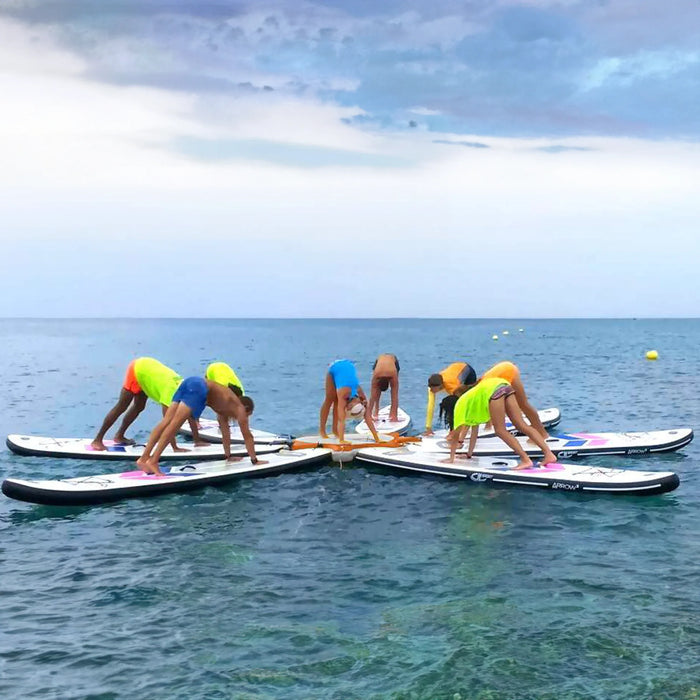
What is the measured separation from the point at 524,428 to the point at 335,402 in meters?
5.09

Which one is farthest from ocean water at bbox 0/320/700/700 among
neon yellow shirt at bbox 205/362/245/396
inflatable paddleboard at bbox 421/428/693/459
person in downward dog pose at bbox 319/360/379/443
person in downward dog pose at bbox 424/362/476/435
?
neon yellow shirt at bbox 205/362/245/396

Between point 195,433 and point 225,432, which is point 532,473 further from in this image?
point 195,433

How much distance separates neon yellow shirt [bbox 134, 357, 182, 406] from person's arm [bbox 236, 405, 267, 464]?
2173mm

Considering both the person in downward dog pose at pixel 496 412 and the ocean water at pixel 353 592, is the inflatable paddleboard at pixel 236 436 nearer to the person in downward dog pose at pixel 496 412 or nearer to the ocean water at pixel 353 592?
the ocean water at pixel 353 592

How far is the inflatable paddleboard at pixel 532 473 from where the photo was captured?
14070 millimetres

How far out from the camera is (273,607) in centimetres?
929

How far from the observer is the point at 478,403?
14812 millimetres

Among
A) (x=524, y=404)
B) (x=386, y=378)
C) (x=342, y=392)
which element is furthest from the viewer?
(x=386, y=378)

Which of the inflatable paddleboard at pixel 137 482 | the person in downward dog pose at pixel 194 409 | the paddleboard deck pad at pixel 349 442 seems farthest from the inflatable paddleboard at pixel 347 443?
the person in downward dog pose at pixel 194 409

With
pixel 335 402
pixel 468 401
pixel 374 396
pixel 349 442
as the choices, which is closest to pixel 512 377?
pixel 468 401

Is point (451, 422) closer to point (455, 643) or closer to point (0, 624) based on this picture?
point (455, 643)

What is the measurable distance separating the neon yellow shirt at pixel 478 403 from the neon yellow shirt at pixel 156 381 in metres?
6.33

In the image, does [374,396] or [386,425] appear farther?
[374,396]

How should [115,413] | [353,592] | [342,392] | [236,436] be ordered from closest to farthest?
[353,592]
[342,392]
[115,413]
[236,436]
